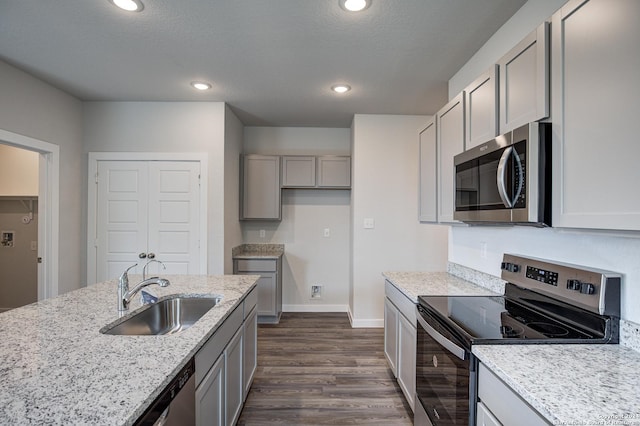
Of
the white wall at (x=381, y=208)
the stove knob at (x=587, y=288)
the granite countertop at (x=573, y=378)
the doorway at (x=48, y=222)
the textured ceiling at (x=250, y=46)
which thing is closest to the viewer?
the granite countertop at (x=573, y=378)

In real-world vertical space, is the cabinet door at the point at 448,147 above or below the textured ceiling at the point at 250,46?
below

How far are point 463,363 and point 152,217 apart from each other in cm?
339

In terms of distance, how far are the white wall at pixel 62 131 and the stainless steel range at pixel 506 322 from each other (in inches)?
142

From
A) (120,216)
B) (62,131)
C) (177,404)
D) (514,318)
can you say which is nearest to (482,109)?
(514,318)

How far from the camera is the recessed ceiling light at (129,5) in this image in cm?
182

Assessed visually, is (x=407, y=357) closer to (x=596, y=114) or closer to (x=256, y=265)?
(x=596, y=114)

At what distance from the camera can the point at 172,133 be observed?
347 centimetres

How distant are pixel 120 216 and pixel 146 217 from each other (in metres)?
0.30

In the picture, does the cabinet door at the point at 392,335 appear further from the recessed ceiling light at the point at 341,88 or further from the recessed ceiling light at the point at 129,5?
the recessed ceiling light at the point at 129,5

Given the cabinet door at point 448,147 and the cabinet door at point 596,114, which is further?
the cabinet door at point 448,147

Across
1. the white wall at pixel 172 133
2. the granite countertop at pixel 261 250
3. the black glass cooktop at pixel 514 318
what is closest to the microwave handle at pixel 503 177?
the black glass cooktop at pixel 514 318

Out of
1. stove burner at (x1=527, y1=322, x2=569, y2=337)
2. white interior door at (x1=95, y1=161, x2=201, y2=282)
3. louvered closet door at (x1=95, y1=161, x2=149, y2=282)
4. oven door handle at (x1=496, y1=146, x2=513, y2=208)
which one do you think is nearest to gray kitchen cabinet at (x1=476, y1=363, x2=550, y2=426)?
stove burner at (x1=527, y1=322, x2=569, y2=337)

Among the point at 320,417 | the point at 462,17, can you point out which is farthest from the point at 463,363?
the point at 462,17

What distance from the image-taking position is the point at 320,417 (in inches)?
84.0
